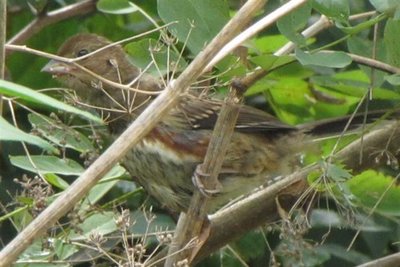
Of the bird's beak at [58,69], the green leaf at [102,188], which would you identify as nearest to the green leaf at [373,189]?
the green leaf at [102,188]

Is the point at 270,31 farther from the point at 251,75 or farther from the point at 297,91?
the point at 251,75

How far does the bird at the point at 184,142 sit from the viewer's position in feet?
11.3

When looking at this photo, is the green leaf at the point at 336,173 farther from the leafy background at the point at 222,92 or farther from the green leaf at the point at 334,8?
the green leaf at the point at 334,8

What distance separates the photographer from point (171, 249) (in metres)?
2.67

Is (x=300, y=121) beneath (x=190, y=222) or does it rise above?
beneath

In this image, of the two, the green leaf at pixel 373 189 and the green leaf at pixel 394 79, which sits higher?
the green leaf at pixel 394 79

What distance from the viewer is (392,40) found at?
2633 mm

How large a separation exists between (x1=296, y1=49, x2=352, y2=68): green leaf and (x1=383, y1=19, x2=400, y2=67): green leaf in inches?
5.2

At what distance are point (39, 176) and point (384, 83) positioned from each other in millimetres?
986

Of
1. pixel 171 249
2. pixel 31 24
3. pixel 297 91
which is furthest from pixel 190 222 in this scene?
pixel 31 24

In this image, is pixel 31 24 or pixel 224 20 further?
pixel 31 24

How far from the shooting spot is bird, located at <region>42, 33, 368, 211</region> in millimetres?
3443

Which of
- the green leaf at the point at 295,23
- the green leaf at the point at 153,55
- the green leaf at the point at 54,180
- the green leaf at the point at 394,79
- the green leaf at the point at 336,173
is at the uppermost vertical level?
the green leaf at the point at 153,55

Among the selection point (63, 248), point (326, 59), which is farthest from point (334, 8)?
point (63, 248)
